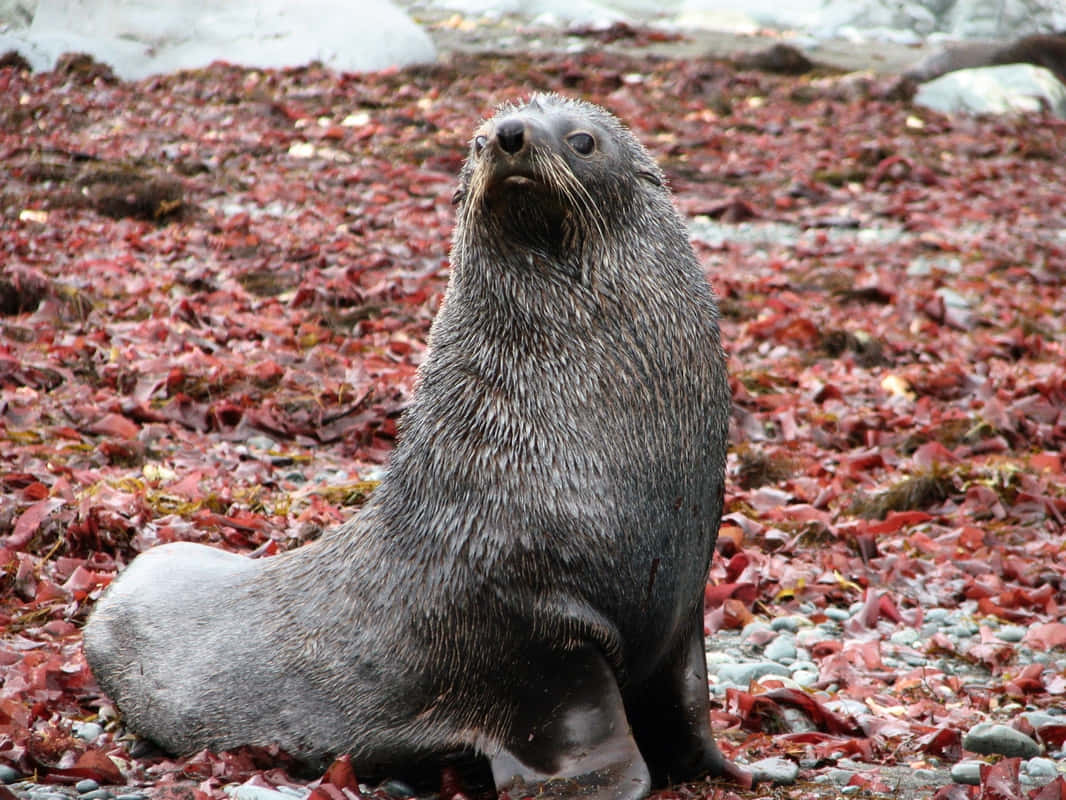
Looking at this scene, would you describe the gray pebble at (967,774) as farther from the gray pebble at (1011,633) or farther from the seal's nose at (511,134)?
the seal's nose at (511,134)

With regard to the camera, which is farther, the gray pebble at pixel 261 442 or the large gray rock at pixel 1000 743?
the gray pebble at pixel 261 442

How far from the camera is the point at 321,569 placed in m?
4.38

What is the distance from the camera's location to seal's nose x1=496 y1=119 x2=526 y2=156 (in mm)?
3838

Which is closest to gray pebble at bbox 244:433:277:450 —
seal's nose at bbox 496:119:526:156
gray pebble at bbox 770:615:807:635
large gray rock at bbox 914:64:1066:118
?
gray pebble at bbox 770:615:807:635

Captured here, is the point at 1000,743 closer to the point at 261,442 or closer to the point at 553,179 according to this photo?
the point at 553,179

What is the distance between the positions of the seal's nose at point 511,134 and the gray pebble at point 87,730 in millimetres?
2433

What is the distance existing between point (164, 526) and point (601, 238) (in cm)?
285

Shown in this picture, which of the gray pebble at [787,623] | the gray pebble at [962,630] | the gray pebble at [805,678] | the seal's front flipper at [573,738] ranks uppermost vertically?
the seal's front flipper at [573,738]

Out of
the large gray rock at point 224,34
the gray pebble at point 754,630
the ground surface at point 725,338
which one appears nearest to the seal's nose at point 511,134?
the ground surface at point 725,338

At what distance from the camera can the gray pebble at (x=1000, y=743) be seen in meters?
4.40

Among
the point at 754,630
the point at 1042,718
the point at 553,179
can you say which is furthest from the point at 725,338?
the point at 553,179

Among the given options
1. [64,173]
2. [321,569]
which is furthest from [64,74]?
[321,569]

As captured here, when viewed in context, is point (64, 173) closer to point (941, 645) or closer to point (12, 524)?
point (12, 524)

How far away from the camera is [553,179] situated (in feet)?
12.8
